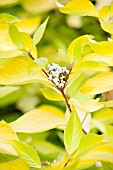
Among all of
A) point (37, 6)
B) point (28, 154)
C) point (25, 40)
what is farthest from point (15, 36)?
point (37, 6)

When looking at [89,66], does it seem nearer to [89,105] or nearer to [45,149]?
[89,105]

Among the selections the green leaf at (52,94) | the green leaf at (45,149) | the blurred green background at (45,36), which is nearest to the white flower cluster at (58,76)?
A: the green leaf at (52,94)

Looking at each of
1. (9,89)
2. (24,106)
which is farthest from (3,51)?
(24,106)

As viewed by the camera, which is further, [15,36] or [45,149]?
[45,149]

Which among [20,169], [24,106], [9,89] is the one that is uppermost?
[20,169]

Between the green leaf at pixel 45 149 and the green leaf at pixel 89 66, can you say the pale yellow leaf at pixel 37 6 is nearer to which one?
the green leaf at pixel 45 149

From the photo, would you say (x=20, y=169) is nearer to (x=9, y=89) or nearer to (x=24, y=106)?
(x=9, y=89)
